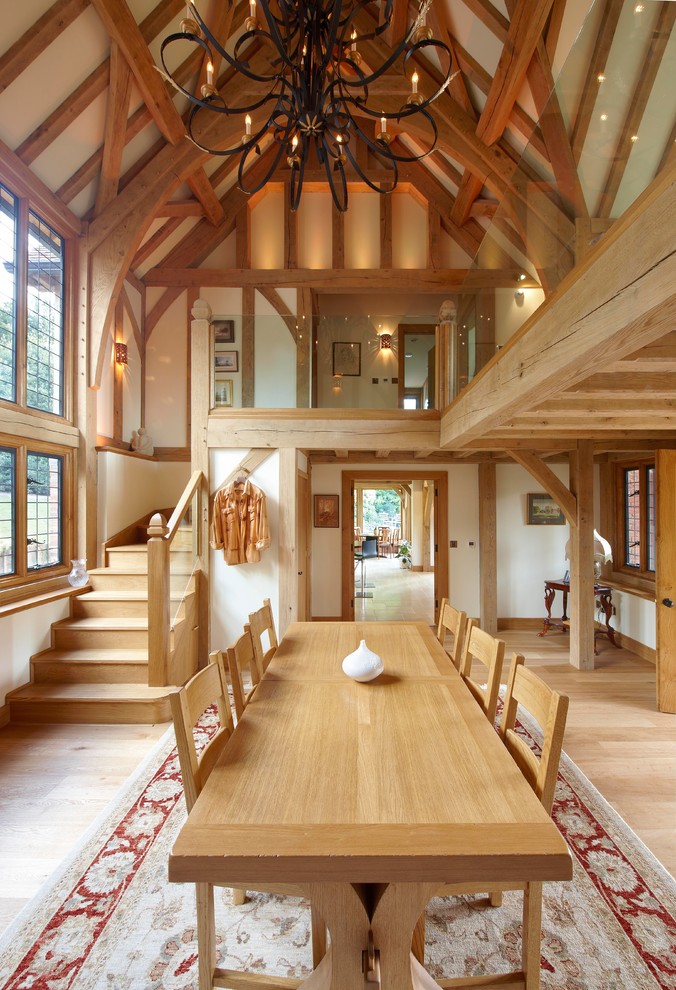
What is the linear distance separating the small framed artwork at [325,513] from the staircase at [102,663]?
2.57m

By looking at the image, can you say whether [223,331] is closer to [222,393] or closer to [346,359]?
[222,393]

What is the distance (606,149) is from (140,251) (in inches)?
254

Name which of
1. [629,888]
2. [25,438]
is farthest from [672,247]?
[25,438]

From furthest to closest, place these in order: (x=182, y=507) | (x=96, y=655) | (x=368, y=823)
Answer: (x=182, y=507), (x=96, y=655), (x=368, y=823)

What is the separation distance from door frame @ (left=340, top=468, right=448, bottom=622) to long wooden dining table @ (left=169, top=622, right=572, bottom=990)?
512cm

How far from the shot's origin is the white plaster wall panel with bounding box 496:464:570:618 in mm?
7012

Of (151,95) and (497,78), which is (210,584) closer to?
(151,95)

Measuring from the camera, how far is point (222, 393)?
5.20 meters

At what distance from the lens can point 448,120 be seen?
547 centimetres

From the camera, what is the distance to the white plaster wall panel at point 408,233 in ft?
24.9

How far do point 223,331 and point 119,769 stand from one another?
3.73m

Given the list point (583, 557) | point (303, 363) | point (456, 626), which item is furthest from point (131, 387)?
point (583, 557)

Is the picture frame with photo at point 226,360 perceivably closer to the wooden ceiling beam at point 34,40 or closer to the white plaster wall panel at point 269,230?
the wooden ceiling beam at point 34,40

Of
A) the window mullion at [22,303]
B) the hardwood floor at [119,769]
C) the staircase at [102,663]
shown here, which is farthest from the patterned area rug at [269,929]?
the window mullion at [22,303]
